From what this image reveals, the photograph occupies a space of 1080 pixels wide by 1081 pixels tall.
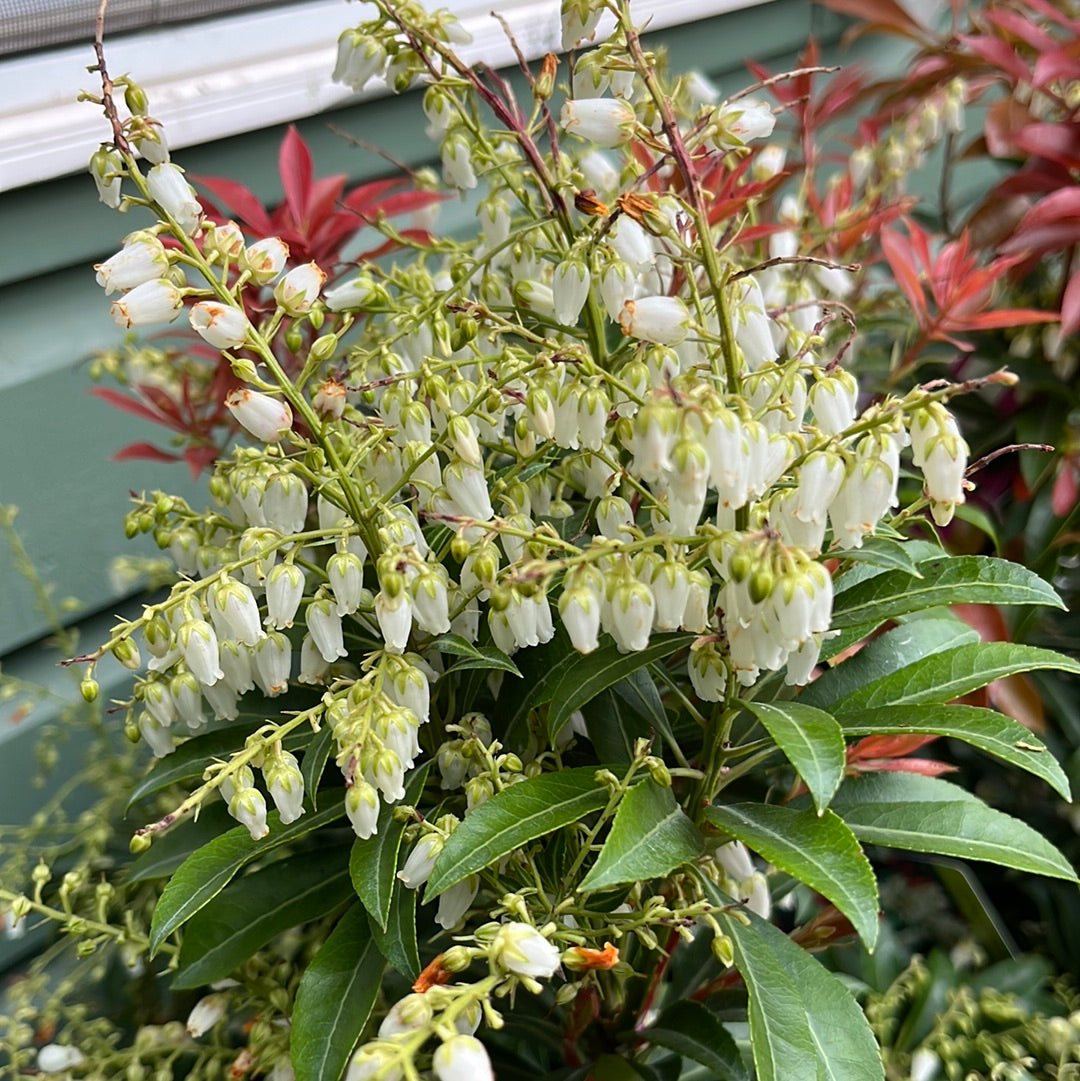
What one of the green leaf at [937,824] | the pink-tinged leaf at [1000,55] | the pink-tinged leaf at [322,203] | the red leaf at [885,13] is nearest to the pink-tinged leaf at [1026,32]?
the pink-tinged leaf at [1000,55]

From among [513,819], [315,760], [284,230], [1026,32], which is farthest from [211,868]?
[1026,32]

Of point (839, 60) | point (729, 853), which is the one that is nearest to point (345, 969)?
point (729, 853)

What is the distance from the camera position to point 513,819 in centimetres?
55

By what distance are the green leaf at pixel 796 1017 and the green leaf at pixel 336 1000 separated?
0.71ft

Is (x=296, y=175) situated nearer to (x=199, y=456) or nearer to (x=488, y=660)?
(x=199, y=456)

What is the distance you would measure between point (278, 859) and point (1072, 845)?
96 centimetres

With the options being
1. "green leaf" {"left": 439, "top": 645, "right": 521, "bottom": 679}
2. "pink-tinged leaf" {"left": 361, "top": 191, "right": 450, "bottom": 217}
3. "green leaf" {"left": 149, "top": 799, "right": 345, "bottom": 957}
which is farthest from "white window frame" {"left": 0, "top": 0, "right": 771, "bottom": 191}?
"green leaf" {"left": 149, "top": 799, "right": 345, "bottom": 957}

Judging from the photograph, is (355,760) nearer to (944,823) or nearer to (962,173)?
(944,823)

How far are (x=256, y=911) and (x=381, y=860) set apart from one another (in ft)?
0.55

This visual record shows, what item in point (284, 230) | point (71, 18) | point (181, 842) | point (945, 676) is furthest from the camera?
point (71, 18)

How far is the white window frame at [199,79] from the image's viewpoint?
3.19 feet

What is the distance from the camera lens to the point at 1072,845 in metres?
1.22

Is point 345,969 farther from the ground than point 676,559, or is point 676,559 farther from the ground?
point 676,559

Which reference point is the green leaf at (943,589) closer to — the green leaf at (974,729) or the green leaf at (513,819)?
the green leaf at (974,729)
